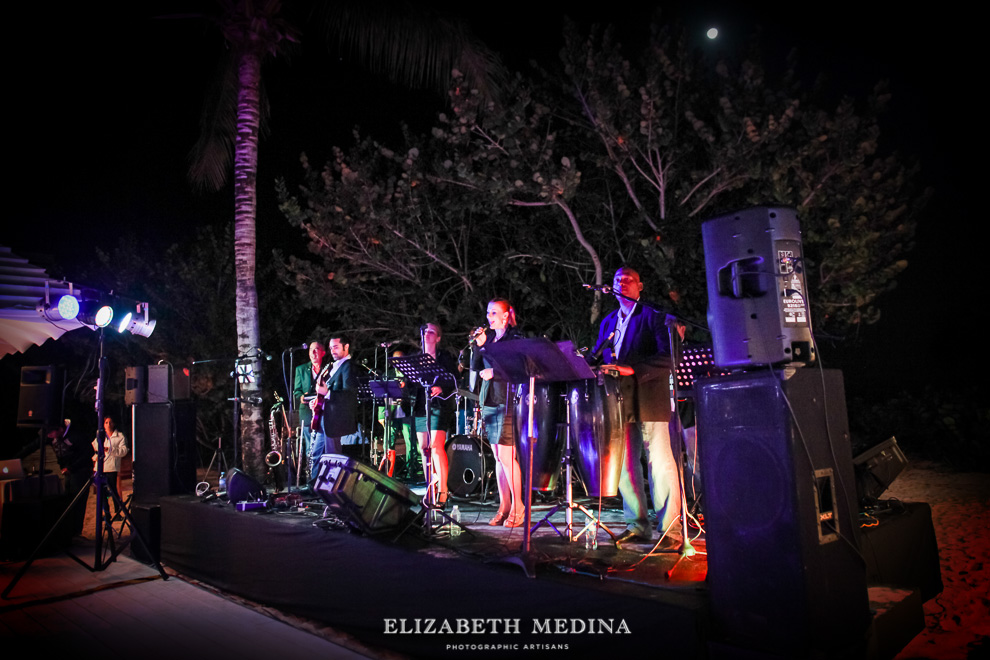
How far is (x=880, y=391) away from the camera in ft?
42.1

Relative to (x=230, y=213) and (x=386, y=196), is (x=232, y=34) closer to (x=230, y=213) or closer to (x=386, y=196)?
(x=386, y=196)

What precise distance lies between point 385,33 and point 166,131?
10.0 metres

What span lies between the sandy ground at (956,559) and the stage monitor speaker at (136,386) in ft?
11.8

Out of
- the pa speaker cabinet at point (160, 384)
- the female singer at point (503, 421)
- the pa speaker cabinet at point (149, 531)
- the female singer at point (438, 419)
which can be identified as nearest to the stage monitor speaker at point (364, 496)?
the female singer at point (503, 421)

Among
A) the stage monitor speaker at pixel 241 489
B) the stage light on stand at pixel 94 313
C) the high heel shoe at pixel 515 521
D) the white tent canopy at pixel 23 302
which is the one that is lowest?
the high heel shoe at pixel 515 521

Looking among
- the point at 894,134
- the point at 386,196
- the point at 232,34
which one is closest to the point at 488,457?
the point at 386,196

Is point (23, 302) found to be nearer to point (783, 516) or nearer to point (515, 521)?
point (515, 521)

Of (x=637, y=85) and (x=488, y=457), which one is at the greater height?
(x=637, y=85)

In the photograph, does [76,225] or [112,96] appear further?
[76,225]

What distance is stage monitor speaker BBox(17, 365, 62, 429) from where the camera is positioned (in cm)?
754

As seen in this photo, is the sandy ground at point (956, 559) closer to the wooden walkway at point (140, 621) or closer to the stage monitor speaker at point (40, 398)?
the stage monitor speaker at point (40, 398)

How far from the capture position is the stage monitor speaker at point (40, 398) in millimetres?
7543

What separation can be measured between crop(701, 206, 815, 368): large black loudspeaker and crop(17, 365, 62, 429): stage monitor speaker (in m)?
8.05

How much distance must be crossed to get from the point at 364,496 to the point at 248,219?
6.79m
